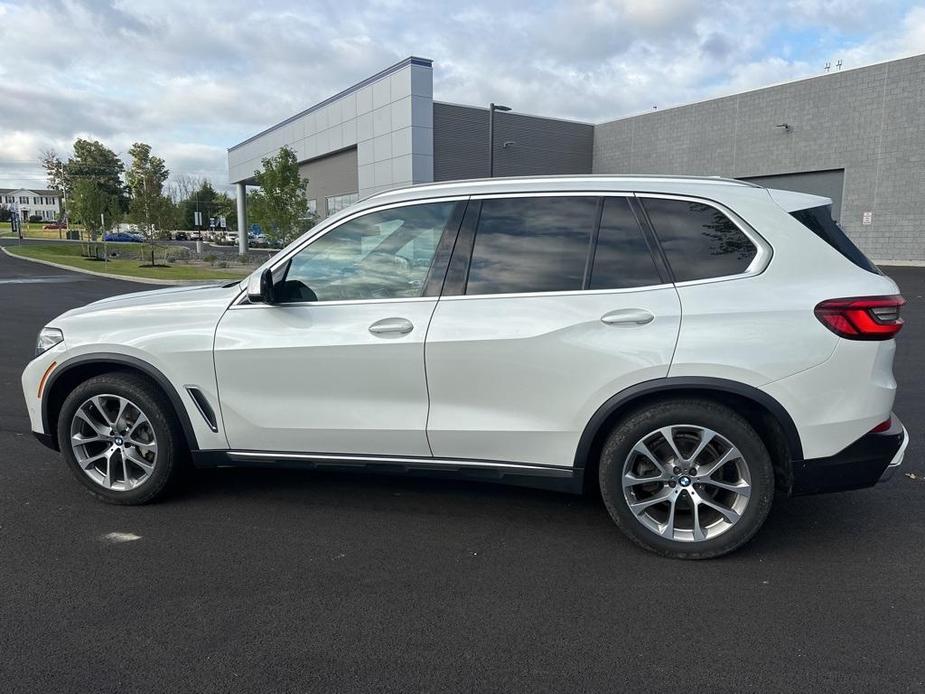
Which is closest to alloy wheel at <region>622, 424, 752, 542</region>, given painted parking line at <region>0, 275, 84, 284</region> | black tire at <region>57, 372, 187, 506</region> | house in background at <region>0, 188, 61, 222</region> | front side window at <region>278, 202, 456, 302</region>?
front side window at <region>278, 202, 456, 302</region>

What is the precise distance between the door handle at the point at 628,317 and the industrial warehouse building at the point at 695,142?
25.0 meters

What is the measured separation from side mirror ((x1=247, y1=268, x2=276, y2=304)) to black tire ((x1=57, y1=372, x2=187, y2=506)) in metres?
0.90

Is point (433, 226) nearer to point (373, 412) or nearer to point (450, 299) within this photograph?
point (450, 299)

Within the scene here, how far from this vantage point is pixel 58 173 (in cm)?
8062

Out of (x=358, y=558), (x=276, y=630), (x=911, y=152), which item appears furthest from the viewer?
(x=911, y=152)

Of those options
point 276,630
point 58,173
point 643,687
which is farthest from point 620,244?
point 58,173

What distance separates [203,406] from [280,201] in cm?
2352

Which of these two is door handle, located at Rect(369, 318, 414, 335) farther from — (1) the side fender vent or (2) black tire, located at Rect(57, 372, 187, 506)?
(2) black tire, located at Rect(57, 372, 187, 506)

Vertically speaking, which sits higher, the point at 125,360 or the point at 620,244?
the point at 620,244

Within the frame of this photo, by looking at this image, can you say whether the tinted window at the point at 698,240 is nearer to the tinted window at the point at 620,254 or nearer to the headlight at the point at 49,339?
the tinted window at the point at 620,254

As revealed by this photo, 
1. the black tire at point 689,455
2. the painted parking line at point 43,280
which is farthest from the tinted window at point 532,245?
the painted parking line at point 43,280

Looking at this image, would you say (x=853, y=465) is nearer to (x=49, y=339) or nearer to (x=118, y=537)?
(x=118, y=537)

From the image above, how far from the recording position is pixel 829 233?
326 centimetres

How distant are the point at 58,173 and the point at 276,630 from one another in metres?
94.6
